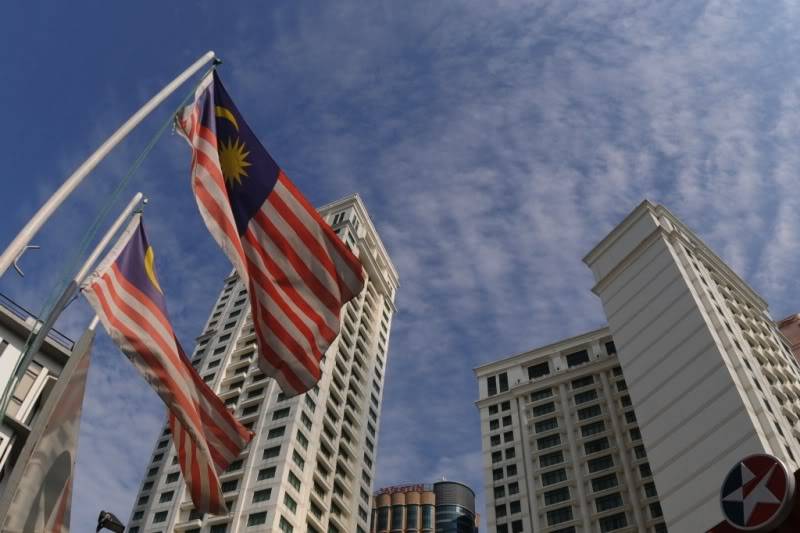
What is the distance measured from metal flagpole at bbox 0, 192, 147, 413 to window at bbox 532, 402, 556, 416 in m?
76.2

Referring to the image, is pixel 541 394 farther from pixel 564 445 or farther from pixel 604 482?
pixel 604 482

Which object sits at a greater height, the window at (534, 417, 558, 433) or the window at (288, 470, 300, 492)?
the window at (534, 417, 558, 433)

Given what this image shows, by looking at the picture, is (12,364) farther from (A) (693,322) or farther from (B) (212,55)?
(A) (693,322)

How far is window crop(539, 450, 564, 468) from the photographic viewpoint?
259ft

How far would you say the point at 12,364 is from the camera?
87.3ft

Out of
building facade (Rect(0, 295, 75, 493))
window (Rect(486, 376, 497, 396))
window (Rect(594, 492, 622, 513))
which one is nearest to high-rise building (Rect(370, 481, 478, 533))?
window (Rect(486, 376, 497, 396))

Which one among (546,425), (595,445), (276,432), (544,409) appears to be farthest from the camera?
(544,409)

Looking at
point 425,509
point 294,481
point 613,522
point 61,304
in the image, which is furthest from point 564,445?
point 425,509

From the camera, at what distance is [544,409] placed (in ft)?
284

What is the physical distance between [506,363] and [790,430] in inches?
1847

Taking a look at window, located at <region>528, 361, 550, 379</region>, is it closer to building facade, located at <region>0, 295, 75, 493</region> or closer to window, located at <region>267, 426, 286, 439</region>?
window, located at <region>267, 426, 286, 439</region>

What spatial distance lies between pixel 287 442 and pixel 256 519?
735 cm

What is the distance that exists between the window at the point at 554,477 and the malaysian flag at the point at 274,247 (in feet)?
223

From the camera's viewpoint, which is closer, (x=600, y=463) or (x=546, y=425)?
(x=600, y=463)
